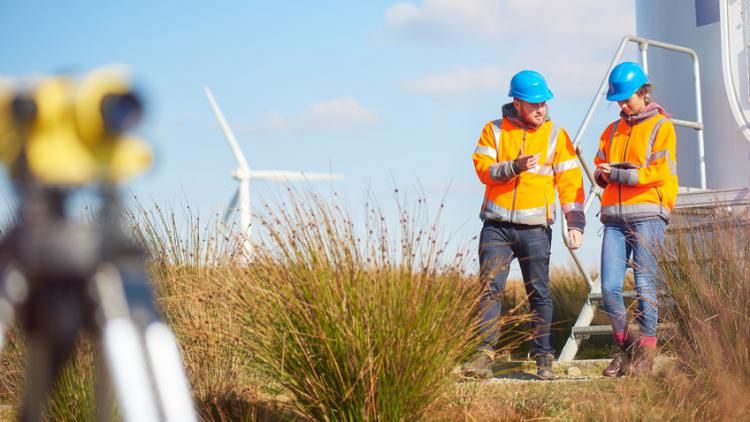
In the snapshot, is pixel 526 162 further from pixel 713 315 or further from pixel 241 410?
pixel 241 410

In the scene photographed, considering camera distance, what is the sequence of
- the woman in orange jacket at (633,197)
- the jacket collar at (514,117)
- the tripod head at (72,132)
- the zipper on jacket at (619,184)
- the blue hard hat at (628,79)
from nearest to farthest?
the tripod head at (72,132), the woman in orange jacket at (633,197), the zipper on jacket at (619,184), the blue hard hat at (628,79), the jacket collar at (514,117)

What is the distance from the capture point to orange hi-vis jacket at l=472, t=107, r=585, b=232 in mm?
5973

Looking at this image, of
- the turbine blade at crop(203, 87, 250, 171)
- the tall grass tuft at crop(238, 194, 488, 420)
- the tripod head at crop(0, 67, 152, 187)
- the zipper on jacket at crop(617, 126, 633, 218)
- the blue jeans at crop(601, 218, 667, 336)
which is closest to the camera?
the tripod head at crop(0, 67, 152, 187)

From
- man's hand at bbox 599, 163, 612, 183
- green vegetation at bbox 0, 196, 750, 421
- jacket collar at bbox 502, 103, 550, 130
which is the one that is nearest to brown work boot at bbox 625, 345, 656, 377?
green vegetation at bbox 0, 196, 750, 421

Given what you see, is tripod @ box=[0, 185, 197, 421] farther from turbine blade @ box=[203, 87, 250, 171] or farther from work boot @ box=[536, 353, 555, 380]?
turbine blade @ box=[203, 87, 250, 171]

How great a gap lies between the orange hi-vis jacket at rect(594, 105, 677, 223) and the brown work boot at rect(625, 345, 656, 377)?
2.80 feet

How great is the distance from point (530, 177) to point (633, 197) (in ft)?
2.06

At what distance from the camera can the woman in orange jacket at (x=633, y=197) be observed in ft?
19.0

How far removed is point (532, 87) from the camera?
19.6 feet

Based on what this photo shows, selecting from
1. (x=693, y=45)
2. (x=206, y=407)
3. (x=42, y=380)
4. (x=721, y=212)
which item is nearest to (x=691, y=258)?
(x=721, y=212)

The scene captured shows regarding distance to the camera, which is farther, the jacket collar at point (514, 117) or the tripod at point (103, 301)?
the jacket collar at point (514, 117)

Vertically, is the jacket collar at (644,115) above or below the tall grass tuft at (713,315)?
above

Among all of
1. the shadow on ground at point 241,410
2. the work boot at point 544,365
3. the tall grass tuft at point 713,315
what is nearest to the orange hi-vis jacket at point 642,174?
the tall grass tuft at point 713,315

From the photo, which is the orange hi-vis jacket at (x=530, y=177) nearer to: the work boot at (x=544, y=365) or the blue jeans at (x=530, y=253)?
the blue jeans at (x=530, y=253)
